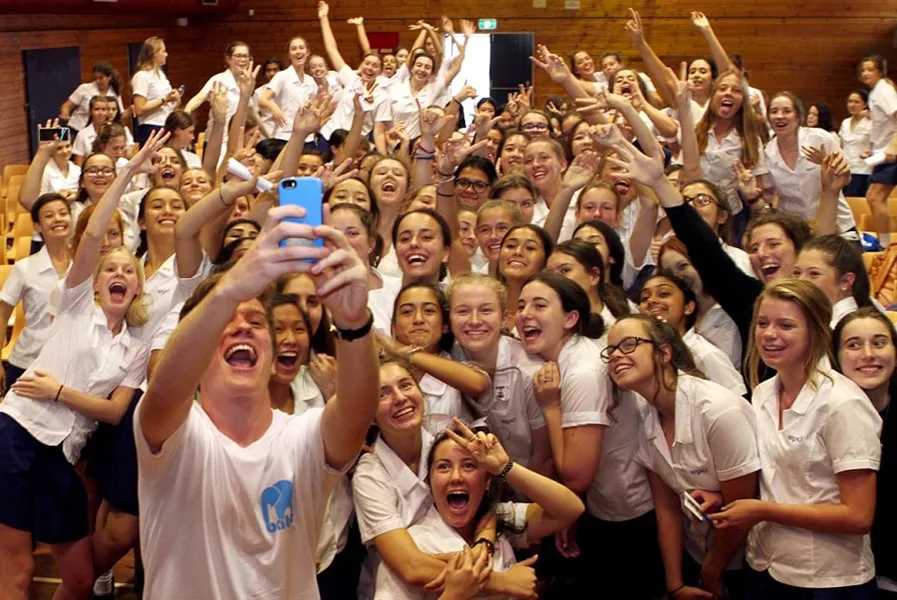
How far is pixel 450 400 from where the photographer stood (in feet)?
12.7

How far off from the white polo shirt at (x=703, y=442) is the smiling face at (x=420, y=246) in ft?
4.25

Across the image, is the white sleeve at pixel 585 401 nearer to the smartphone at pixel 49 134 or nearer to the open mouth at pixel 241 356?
the open mouth at pixel 241 356

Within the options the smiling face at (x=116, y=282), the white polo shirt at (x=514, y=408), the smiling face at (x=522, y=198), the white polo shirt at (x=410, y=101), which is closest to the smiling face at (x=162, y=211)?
the smiling face at (x=116, y=282)

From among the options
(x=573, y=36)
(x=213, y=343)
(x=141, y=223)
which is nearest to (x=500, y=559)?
(x=213, y=343)

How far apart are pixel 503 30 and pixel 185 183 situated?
1132cm

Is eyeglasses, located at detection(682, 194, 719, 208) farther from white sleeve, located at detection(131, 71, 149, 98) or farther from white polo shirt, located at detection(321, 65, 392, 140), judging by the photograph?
white sleeve, located at detection(131, 71, 149, 98)

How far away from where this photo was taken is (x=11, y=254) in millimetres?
7906

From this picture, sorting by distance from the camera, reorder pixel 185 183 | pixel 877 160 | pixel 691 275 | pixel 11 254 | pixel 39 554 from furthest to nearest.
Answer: pixel 877 160 < pixel 11 254 < pixel 185 183 < pixel 39 554 < pixel 691 275

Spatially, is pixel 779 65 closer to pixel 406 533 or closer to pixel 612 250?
pixel 612 250

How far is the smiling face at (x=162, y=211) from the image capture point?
16.0 ft

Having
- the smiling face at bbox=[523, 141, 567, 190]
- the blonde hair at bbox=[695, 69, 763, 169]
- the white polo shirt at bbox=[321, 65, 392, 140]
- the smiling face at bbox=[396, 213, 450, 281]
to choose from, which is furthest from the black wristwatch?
the white polo shirt at bbox=[321, 65, 392, 140]

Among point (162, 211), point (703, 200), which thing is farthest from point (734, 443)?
point (162, 211)

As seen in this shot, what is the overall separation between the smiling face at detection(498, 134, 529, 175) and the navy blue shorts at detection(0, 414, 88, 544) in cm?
365

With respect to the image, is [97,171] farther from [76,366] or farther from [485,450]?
[485,450]
